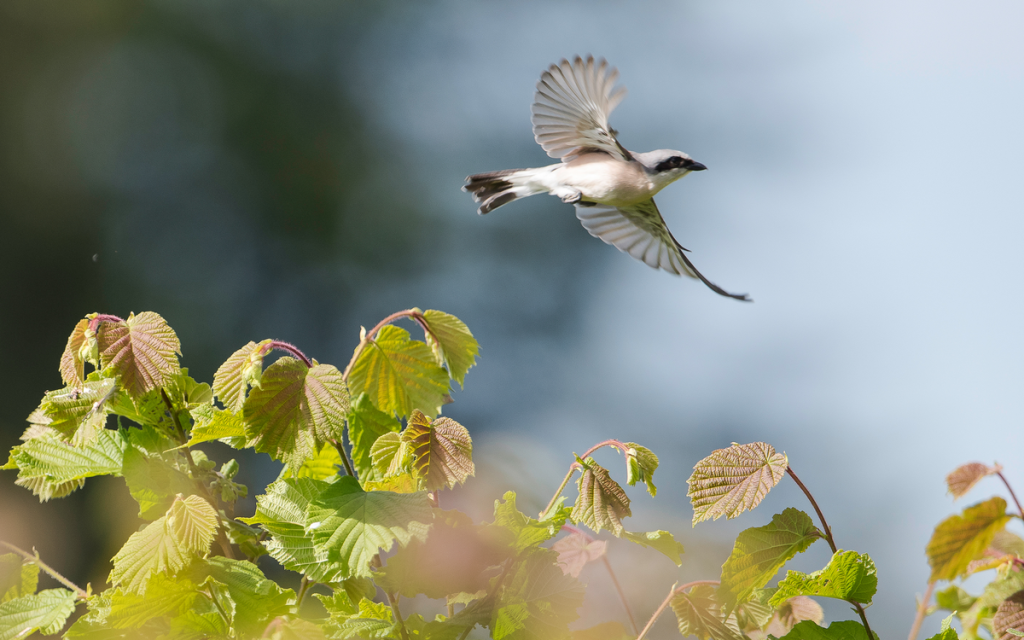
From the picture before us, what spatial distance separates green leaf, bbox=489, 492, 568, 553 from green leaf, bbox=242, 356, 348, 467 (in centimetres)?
15

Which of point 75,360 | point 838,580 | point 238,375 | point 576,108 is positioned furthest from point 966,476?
point 576,108

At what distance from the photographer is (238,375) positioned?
0.56 metres

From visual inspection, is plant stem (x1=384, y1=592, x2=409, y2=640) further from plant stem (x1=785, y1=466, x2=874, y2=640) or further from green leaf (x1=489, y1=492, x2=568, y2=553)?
plant stem (x1=785, y1=466, x2=874, y2=640)

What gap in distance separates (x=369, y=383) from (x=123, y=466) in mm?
220

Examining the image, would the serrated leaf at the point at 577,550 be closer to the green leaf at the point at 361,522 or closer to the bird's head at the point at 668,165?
the green leaf at the point at 361,522

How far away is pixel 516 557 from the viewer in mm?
562

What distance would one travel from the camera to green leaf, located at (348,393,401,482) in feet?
2.04

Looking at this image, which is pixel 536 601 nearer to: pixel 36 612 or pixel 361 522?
pixel 361 522

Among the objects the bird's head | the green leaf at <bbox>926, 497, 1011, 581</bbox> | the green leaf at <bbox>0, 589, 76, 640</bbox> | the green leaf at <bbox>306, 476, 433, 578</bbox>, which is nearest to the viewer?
the green leaf at <bbox>926, 497, 1011, 581</bbox>

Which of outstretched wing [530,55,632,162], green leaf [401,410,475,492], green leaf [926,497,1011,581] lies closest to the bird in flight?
outstretched wing [530,55,632,162]

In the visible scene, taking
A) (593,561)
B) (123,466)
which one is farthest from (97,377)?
(593,561)

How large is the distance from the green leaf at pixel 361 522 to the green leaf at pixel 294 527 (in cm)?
1

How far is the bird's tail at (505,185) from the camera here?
1.35 metres

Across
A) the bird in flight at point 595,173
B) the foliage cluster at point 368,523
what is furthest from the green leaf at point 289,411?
the bird in flight at point 595,173
